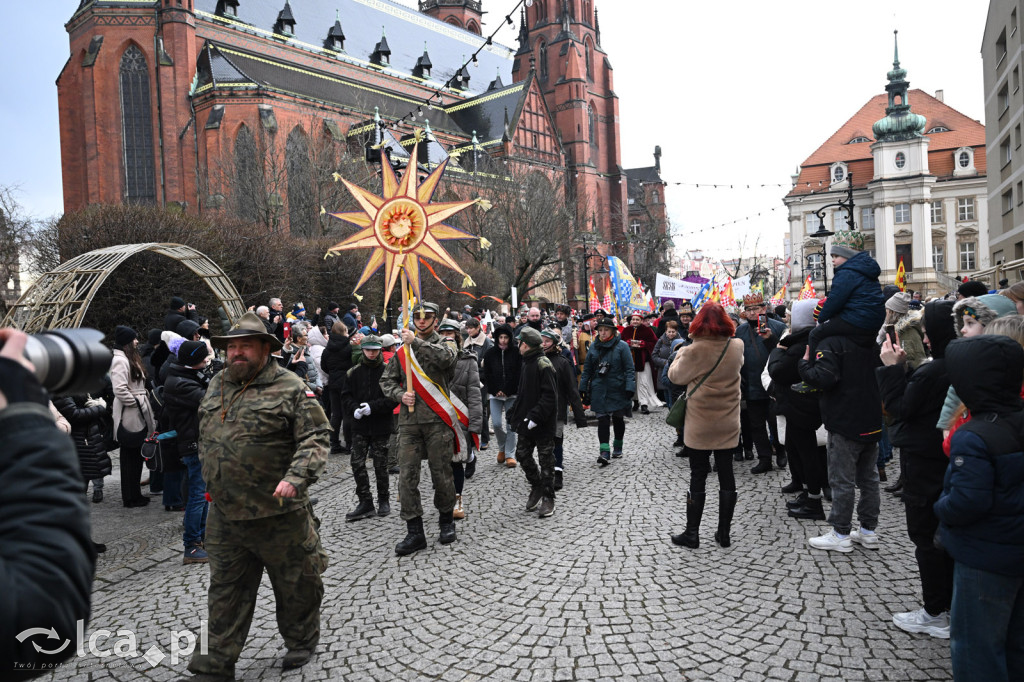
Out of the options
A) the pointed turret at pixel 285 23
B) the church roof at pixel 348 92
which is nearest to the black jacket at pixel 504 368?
the church roof at pixel 348 92

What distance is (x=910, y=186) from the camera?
56.5 metres

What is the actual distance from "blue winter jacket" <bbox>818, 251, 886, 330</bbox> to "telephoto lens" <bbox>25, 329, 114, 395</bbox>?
4966 millimetres

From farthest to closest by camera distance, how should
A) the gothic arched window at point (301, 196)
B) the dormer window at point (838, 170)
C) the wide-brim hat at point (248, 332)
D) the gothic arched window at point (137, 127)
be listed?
the dormer window at point (838, 170)
the gothic arched window at point (137, 127)
the gothic arched window at point (301, 196)
the wide-brim hat at point (248, 332)

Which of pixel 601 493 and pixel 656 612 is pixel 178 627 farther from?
pixel 601 493

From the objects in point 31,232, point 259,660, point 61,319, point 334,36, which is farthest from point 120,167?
point 259,660

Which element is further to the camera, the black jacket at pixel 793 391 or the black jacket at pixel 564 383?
the black jacket at pixel 564 383

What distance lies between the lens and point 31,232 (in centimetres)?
A: 2645

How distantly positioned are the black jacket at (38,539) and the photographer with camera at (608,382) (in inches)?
307

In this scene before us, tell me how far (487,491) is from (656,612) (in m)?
3.76

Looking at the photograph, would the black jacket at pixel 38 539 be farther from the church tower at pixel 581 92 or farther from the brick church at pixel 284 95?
the church tower at pixel 581 92

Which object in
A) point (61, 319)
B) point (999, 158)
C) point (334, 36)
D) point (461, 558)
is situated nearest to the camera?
point (461, 558)

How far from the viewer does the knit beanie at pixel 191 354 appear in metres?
5.75

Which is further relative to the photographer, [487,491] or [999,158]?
[999,158]

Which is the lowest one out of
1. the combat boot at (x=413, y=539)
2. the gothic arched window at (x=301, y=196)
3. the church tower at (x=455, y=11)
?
the combat boot at (x=413, y=539)
